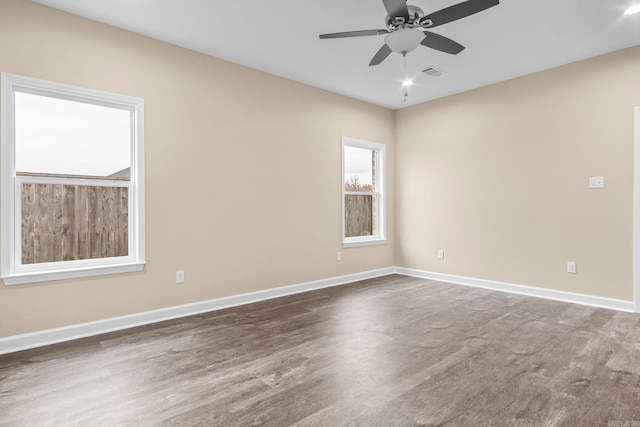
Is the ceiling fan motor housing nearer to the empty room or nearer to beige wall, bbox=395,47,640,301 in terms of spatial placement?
the empty room

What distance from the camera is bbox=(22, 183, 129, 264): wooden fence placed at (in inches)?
116

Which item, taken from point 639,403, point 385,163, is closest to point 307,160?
point 385,163

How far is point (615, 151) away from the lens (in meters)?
3.80

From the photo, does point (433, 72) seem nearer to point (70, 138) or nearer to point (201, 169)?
point (201, 169)

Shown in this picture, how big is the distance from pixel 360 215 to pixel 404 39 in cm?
338

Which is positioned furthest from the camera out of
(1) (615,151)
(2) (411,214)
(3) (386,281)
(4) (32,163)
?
(2) (411,214)

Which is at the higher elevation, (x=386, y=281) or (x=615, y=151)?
(x=615, y=151)

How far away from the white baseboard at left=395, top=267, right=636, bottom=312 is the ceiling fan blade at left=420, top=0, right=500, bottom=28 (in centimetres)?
350

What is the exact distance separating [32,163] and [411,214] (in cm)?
492

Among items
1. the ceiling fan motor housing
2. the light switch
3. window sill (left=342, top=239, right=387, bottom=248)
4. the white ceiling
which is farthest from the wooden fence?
the light switch

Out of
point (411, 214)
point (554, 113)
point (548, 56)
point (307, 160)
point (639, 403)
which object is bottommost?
point (639, 403)

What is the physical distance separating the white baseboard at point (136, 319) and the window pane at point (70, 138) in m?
1.35

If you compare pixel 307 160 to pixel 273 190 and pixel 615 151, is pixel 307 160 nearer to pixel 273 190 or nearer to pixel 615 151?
pixel 273 190

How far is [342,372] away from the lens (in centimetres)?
240
